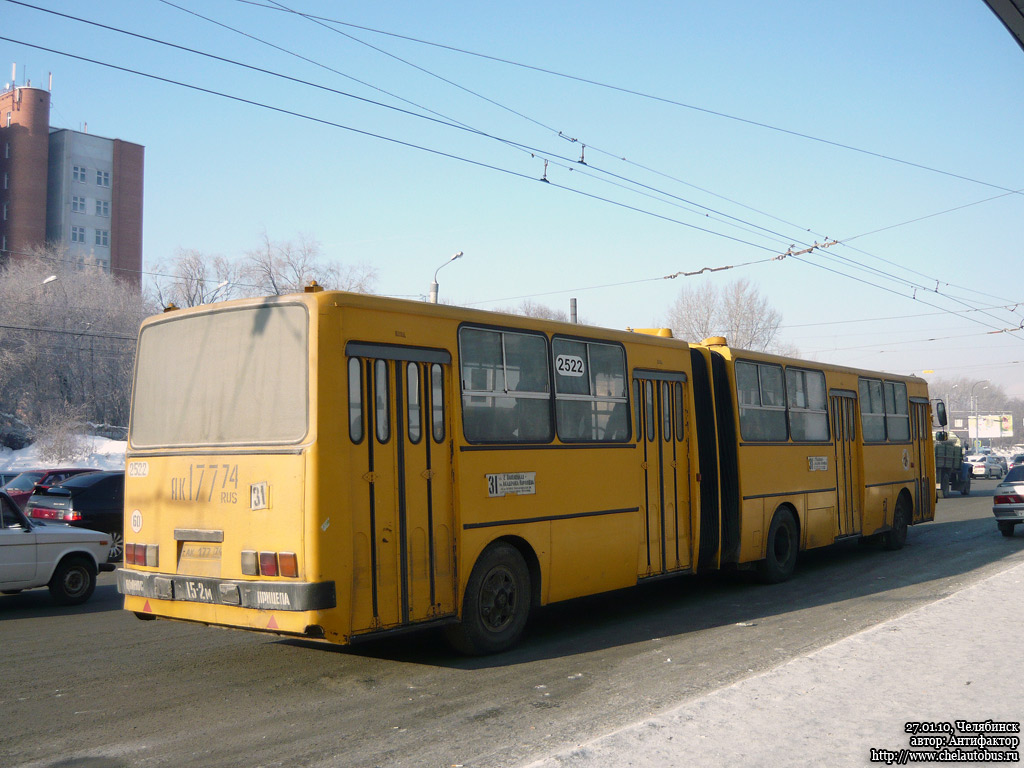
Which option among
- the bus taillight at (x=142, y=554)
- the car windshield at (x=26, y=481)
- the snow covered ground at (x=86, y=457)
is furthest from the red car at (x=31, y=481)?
the snow covered ground at (x=86, y=457)

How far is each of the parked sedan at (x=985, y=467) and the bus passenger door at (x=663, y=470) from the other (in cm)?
4340

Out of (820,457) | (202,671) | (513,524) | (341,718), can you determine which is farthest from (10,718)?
(820,457)

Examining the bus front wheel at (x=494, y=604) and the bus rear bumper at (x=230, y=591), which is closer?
the bus rear bumper at (x=230, y=591)

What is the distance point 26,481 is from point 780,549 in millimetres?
15643

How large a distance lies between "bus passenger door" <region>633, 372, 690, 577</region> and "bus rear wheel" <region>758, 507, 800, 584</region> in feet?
7.29

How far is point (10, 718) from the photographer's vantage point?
6.15 m

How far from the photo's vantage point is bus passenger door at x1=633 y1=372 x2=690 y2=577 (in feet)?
33.2

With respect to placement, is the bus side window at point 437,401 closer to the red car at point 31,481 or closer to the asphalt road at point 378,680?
the asphalt road at point 378,680

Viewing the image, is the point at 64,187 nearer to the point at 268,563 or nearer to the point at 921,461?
the point at 921,461

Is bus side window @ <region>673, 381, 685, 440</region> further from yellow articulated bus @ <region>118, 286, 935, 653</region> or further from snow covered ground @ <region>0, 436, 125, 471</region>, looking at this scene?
snow covered ground @ <region>0, 436, 125, 471</region>

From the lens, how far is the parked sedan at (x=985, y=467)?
48.2m

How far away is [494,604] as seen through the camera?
8.06 m

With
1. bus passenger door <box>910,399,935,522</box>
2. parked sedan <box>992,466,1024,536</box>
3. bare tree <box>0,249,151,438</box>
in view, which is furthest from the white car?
bare tree <box>0,249,151,438</box>

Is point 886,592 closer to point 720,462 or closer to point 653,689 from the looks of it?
point 720,462
